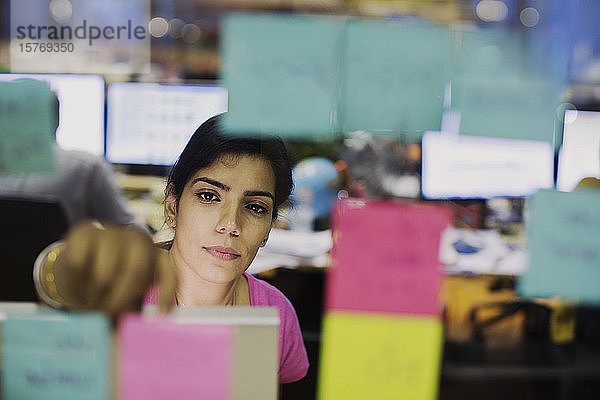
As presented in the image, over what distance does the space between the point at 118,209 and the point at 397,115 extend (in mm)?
368

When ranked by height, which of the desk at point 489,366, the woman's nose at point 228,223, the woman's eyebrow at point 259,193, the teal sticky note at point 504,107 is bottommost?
the desk at point 489,366

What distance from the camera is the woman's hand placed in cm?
61

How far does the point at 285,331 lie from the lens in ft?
2.47

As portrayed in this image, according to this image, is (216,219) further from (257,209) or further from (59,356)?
(59,356)

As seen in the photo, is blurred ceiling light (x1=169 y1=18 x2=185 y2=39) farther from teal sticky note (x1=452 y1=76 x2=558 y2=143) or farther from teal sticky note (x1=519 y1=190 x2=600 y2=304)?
teal sticky note (x1=519 y1=190 x2=600 y2=304)

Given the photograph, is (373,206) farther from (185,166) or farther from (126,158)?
(126,158)

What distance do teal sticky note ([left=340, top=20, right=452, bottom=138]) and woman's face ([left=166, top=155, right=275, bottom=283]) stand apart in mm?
129

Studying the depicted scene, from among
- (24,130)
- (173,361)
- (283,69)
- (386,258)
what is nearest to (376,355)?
(386,258)

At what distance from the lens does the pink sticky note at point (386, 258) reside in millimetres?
656

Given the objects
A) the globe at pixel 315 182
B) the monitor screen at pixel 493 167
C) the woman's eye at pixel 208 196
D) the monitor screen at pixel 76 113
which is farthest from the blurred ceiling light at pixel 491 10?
the monitor screen at pixel 76 113

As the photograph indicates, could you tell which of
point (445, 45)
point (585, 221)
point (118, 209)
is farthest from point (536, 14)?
point (118, 209)

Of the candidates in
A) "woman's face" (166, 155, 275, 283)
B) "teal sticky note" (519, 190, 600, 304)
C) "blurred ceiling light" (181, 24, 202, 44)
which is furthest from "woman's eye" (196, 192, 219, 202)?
"teal sticky note" (519, 190, 600, 304)

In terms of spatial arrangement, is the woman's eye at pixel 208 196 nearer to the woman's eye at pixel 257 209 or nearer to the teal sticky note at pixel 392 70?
the woman's eye at pixel 257 209

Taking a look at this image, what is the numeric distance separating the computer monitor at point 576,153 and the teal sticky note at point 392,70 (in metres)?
0.20
